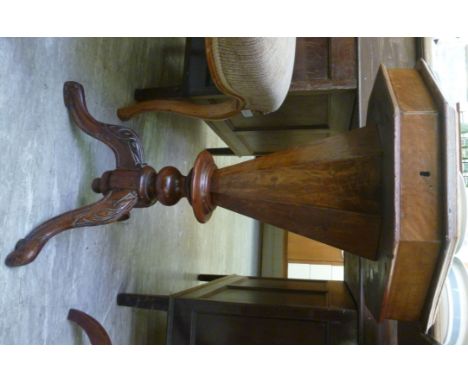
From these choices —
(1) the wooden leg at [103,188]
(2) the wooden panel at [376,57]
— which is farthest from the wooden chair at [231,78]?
(2) the wooden panel at [376,57]

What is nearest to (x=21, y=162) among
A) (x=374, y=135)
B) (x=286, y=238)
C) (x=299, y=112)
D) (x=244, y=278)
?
(x=374, y=135)

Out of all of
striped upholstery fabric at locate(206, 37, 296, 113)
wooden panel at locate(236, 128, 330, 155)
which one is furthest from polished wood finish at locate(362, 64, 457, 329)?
wooden panel at locate(236, 128, 330, 155)

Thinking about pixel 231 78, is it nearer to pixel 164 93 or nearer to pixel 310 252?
pixel 164 93

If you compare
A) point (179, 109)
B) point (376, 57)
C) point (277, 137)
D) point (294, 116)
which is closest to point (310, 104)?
point (294, 116)

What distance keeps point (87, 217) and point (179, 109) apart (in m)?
0.46

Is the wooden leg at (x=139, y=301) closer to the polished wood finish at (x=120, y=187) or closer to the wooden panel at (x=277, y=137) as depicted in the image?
the polished wood finish at (x=120, y=187)

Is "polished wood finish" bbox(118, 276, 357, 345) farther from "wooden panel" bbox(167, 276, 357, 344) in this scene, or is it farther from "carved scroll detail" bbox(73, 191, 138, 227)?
"carved scroll detail" bbox(73, 191, 138, 227)

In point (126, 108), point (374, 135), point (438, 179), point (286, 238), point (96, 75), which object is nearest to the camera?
point (438, 179)

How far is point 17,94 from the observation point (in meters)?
0.79

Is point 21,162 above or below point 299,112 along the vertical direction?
below

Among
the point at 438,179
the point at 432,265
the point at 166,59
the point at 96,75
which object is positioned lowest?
the point at 432,265

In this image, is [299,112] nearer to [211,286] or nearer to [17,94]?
[211,286]

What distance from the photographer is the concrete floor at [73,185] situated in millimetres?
792

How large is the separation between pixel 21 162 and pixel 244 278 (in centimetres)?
125
